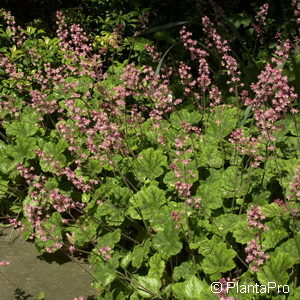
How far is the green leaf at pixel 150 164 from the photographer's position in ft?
11.6

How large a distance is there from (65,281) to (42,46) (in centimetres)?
280

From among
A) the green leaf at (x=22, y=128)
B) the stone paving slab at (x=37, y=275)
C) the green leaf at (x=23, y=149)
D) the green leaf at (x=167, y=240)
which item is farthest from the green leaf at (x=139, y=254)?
the green leaf at (x=22, y=128)

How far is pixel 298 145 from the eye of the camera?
362cm

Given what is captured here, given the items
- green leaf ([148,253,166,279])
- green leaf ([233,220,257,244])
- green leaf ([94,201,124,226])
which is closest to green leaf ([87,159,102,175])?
green leaf ([94,201,124,226])

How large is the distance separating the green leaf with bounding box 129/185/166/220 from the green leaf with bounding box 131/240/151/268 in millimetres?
201

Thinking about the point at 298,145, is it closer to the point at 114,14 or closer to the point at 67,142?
the point at 67,142

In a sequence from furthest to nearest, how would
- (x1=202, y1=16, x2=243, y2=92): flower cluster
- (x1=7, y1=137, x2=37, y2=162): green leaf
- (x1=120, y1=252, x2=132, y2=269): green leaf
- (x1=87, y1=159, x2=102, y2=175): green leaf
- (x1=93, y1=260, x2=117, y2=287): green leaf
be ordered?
1. (x1=7, y1=137, x2=37, y2=162): green leaf
2. (x1=87, y1=159, x2=102, y2=175): green leaf
3. (x1=202, y1=16, x2=243, y2=92): flower cluster
4. (x1=120, y1=252, x2=132, y2=269): green leaf
5. (x1=93, y1=260, x2=117, y2=287): green leaf

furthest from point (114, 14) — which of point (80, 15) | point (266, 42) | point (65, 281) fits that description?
point (65, 281)

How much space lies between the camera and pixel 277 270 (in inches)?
101

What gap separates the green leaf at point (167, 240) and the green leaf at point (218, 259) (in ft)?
0.74

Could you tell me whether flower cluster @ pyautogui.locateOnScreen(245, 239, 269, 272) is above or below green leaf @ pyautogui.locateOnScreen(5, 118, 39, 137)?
below

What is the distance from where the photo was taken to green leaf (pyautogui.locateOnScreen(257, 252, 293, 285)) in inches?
101

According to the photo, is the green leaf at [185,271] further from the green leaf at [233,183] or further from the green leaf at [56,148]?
the green leaf at [56,148]

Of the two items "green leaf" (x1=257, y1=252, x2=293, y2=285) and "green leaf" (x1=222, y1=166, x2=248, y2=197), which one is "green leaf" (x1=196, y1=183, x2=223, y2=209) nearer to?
"green leaf" (x1=222, y1=166, x2=248, y2=197)
